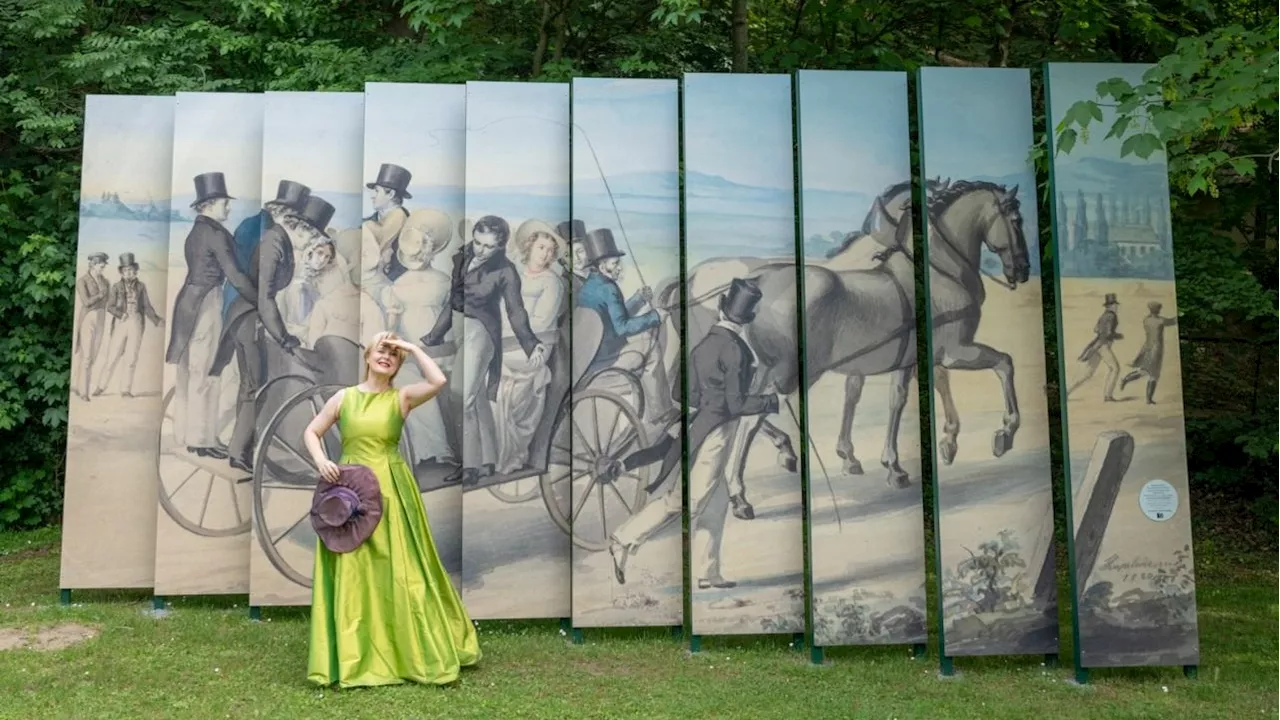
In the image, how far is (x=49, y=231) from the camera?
9.02 meters

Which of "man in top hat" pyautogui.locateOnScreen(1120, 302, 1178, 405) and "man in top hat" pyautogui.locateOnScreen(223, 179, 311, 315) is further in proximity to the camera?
"man in top hat" pyautogui.locateOnScreen(223, 179, 311, 315)

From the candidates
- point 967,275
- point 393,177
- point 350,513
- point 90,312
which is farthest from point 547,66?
point 350,513

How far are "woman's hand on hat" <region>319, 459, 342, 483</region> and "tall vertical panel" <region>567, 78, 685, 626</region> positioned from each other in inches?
55.7

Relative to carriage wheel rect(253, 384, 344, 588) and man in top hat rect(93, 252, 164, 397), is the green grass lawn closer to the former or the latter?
carriage wheel rect(253, 384, 344, 588)

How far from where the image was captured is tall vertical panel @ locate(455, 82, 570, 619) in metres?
6.04

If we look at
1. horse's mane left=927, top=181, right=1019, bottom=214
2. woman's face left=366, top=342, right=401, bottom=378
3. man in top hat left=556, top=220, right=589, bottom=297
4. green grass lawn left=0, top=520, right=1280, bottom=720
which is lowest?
green grass lawn left=0, top=520, right=1280, bottom=720

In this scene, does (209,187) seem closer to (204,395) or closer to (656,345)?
(204,395)

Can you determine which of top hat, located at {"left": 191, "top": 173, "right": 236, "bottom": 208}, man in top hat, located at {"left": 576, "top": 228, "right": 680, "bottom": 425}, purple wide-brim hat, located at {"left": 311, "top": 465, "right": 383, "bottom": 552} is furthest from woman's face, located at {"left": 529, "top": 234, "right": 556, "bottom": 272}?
top hat, located at {"left": 191, "top": 173, "right": 236, "bottom": 208}

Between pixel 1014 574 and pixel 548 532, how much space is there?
8.49 ft

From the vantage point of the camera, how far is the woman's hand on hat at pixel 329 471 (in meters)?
5.03

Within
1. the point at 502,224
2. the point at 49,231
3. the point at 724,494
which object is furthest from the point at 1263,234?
the point at 49,231

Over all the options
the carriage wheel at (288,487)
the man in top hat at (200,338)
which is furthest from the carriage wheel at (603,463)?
the man in top hat at (200,338)

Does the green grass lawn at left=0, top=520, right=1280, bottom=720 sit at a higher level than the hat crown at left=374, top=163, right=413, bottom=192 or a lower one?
lower

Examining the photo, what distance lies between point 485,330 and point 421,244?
690 millimetres
